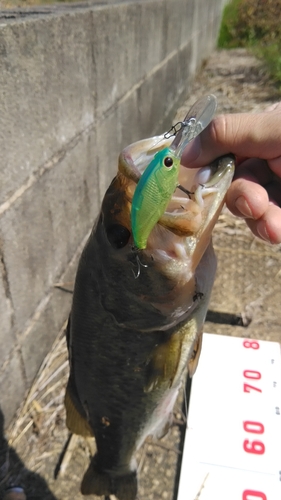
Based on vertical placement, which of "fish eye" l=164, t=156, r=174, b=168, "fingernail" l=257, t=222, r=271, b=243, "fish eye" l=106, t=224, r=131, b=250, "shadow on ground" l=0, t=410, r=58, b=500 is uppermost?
"fish eye" l=164, t=156, r=174, b=168

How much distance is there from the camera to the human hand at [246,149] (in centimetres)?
148

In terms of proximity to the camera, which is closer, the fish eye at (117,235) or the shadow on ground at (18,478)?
the fish eye at (117,235)

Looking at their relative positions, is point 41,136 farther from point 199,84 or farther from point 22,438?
point 199,84

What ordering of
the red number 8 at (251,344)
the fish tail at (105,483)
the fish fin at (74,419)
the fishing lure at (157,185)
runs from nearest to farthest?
the fishing lure at (157,185) < the fish fin at (74,419) < the fish tail at (105,483) < the red number 8 at (251,344)

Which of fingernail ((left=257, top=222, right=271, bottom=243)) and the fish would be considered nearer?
the fish

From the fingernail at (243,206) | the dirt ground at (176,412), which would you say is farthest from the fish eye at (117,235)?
the dirt ground at (176,412)

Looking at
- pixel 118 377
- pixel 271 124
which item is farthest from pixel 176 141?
pixel 118 377

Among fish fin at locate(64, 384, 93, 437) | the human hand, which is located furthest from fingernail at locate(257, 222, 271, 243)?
fish fin at locate(64, 384, 93, 437)

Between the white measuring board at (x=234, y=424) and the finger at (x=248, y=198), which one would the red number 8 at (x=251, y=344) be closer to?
the white measuring board at (x=234, y=424)

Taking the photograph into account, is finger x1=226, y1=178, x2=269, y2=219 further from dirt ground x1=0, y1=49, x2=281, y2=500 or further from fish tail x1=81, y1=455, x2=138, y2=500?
dirt ground x1=0, y1=49, x2=281, y2=500

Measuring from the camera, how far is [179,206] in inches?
51.2

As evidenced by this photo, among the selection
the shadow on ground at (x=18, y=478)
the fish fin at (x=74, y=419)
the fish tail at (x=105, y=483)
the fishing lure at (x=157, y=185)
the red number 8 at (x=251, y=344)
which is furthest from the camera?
the red number 8 at (x=251, y=344)

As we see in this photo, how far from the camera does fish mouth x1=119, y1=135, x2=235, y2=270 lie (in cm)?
125

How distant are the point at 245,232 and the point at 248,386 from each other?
6.47 ft
